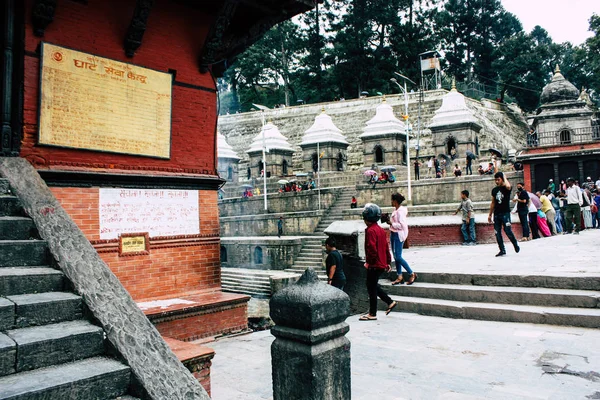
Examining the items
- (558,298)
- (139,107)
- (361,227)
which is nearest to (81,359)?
(139,107)

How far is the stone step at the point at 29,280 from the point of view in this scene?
10.8ft

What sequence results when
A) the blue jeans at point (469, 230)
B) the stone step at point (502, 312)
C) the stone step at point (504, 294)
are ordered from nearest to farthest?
the stone step at point (502, 312) → the stone step at point (504, 294) → the blue jeans at point (469, 230)

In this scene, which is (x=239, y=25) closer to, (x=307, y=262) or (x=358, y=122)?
(x=307, y=262)

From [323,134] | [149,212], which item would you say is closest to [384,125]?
[323,134]

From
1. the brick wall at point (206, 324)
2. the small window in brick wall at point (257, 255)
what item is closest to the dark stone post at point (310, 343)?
the brick wall at point (206, 324)

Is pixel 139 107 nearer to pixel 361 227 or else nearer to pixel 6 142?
pixel 6 142

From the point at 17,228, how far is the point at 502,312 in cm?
594

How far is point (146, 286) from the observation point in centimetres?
727

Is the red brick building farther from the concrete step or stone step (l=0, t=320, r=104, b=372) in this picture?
the concrete step

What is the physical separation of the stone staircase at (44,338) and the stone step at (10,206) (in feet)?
1.21

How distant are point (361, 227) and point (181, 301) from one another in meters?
4.00

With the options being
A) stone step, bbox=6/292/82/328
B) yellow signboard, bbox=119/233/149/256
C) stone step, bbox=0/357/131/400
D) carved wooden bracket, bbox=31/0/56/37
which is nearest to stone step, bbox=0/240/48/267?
stone step, bbox=6/292/82/328

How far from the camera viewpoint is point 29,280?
3.39 meters

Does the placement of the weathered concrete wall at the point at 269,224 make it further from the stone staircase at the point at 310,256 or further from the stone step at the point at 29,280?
the stone step at the point at 29,280
